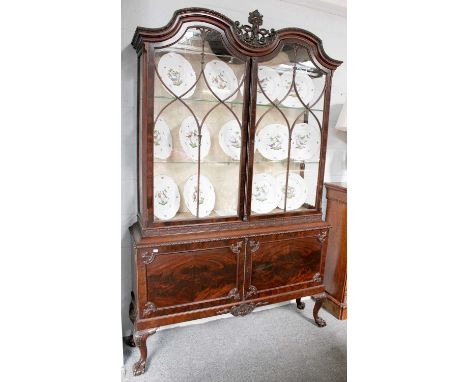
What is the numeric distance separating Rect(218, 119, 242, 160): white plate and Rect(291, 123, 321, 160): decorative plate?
0.38 meters

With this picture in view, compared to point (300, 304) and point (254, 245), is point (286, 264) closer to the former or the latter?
point (254, 245)

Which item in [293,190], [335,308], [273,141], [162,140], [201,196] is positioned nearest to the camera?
[162,140]

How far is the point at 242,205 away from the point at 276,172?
1.12ft

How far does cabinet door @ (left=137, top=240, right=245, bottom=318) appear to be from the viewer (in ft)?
5.16

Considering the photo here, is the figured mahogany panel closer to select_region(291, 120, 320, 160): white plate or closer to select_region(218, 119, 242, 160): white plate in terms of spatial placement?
select_region(218, 119, 242, 160): white plate

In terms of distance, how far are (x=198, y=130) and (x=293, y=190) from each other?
2.45ft

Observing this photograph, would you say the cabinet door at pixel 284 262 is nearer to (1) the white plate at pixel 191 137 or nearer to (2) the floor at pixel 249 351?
Result: (2) the floor at pixel 249 351

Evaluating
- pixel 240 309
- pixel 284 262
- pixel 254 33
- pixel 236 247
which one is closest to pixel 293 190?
pixel 284 262

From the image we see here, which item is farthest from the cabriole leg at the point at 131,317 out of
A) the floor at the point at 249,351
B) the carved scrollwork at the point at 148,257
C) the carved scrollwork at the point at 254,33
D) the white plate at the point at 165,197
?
the carved scrollwork at the point at 254,33

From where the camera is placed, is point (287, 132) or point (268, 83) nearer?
point (268, 83)

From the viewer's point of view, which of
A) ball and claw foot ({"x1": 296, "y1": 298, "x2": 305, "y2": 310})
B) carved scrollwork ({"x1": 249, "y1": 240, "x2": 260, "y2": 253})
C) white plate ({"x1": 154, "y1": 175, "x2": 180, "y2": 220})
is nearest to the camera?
white plate ({"x1": 154, "y1": 175, "x2": 180, "y2": 220})

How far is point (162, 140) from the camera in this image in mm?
1645

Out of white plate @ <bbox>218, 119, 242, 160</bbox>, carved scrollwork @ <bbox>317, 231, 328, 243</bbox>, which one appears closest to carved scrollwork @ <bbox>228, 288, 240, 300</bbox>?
carved scrollwork @ <bbox>317, 231, 328, 243</bbox>
